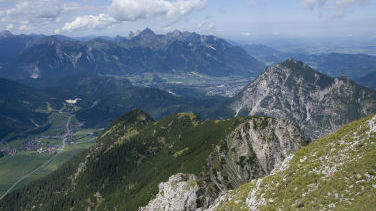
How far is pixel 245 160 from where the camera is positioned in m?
180

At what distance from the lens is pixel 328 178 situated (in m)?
49.2

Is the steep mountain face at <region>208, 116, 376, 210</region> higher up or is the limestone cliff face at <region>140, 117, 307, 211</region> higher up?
the steep mountain face at <region>208, 116, 376, 210</region>

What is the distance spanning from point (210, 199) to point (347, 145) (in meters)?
78.9

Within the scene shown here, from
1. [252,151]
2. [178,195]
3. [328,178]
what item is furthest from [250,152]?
[328,178]

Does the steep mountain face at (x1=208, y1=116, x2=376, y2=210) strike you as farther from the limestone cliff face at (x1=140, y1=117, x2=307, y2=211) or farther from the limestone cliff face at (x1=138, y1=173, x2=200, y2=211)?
the limestone cliff face at (x1=140, y1=117, x2=307, y2=211)

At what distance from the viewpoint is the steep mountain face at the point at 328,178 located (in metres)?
44.2

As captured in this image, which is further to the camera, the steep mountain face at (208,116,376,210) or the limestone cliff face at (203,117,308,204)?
Answer: the limestone cliff face at (203,117,308,204)

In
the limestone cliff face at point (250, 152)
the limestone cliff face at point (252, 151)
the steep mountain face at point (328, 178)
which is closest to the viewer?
the steep mountain face at point (328, 178)

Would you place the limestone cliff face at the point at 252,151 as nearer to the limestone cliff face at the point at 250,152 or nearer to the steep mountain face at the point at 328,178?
the limestone cliff face at the point at 250,152

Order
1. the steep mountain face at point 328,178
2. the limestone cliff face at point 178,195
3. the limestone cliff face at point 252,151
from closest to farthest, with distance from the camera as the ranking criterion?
the steep mountain face at point 328,178 < the limestone cliff face at point 178,195 < the limestone cliff face at point 252,151

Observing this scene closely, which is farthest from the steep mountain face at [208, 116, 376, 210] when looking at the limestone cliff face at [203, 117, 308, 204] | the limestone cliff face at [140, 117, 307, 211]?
the limestone cliff face at [203, 117, 308, 204]

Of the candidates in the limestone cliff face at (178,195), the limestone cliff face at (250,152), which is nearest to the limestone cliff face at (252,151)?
the limestone cliff face at (250,152)

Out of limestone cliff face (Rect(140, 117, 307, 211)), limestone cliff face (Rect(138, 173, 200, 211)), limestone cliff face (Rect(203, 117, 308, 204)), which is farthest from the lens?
limestone cliff face (Rect(203, 117, 308, 204))

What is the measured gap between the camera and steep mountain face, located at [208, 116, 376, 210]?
4419cm
